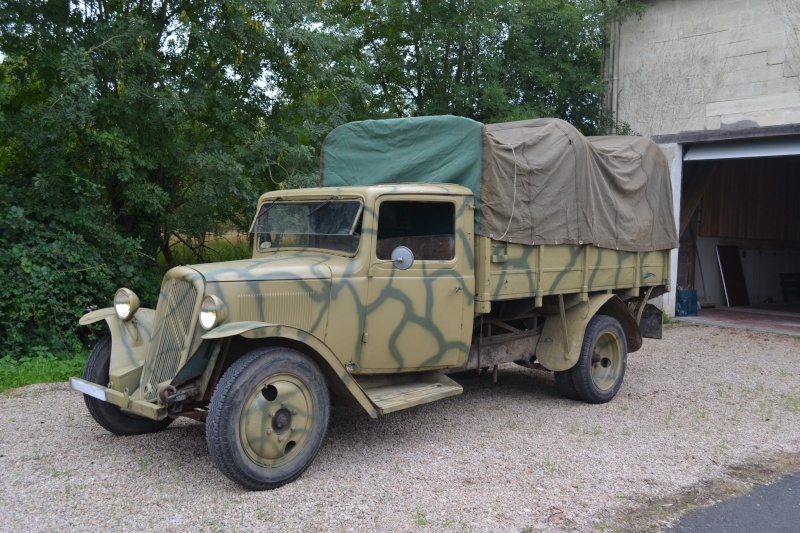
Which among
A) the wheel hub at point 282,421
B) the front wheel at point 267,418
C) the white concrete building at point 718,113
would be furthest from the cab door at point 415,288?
the white concrete building at point 718,113

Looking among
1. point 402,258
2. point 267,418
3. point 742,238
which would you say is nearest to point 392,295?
point 402,258

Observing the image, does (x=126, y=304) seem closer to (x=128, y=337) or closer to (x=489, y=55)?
(x=128, y=337)

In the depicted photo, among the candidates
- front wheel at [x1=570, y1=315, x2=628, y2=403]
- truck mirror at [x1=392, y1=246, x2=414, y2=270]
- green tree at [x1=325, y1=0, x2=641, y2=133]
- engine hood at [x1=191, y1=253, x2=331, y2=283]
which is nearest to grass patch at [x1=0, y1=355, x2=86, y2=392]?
engine hood at [x1=191, y1=253, x2=331, y2=283]

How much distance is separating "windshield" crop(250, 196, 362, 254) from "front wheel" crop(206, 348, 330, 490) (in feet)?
3.77

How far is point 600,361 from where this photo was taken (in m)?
7.39

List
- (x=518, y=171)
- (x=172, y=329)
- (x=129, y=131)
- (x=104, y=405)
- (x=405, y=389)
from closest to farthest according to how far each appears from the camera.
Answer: (x=172, y=329) → (x=104, y=405) → (x=405, y=389) → (x=518, y=171) → (x=129, y=131)

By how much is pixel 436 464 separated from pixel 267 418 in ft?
4.53

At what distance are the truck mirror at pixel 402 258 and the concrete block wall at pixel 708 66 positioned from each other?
8.46 metres

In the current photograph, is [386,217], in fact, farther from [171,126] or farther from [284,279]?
[171,126]

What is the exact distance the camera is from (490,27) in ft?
41.4

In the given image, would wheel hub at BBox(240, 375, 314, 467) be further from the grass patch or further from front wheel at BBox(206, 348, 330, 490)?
the grass patch

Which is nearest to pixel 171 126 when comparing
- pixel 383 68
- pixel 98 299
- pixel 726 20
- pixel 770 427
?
pixel 98 299

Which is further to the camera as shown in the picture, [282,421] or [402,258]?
[402,258]

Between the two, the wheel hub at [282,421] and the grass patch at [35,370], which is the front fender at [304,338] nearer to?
the wheel hub at [282,421]
